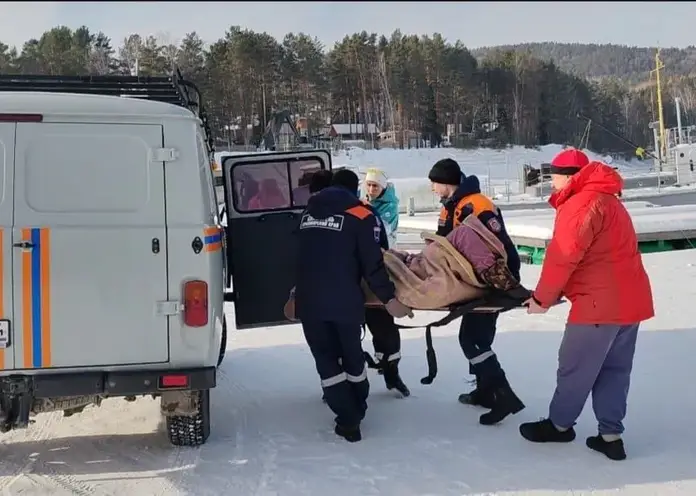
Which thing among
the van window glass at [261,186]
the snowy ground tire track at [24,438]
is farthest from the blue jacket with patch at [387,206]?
the snowy ground tire track at [24,438]

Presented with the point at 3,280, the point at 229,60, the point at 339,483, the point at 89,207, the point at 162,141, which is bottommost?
the point at 339,483

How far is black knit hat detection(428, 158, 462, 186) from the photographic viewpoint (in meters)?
5.17

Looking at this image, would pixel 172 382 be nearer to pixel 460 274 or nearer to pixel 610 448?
pixel 460 274

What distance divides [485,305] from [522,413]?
3.76 feet

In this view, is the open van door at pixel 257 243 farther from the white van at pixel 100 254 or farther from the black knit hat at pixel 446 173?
Answer: the white van at pixel 100 254

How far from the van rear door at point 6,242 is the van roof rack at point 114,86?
1925 millimetres

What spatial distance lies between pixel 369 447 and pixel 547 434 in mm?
1116

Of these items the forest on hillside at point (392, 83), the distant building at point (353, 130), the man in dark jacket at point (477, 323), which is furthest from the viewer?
the distant building at point (353, 130)

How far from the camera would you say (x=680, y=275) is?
1128cm

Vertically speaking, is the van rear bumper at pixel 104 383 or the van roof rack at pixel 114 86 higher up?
the van roof rack at pixel 114 86

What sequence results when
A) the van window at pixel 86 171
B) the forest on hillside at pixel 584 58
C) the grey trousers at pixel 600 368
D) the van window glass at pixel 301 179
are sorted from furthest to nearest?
the forest on hillside at pixel 584 58, the van window glass at pixel 301 179, the grey trousers at pixel 600 368, the van window at pixel 86 171

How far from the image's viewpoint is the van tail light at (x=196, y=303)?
4.25 metres

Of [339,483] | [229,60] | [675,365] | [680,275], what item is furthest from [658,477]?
[229,60]

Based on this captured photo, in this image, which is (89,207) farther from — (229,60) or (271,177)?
(229,60)
